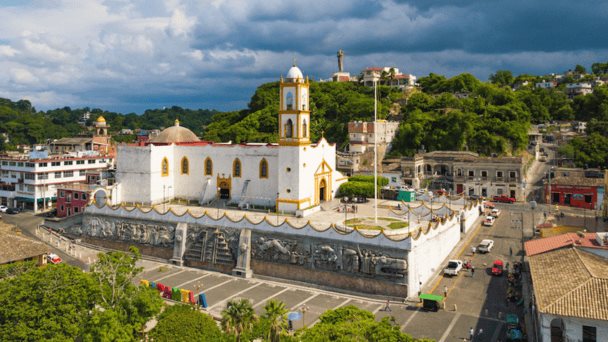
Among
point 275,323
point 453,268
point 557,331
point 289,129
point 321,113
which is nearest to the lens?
point 275,323

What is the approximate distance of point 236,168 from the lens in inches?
1639

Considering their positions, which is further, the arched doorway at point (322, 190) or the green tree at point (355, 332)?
the arched doorway at point (322, 190)

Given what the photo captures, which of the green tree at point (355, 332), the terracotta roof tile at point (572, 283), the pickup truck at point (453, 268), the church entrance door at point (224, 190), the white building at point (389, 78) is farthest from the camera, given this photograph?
the white building at point (389, 78)

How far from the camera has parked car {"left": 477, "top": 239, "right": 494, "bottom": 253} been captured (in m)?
34.2

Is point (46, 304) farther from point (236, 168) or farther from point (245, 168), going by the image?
point (236, 168)

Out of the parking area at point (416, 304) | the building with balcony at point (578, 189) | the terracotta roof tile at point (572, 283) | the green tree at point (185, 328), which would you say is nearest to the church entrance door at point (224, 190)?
the parking area at point (416, 304)

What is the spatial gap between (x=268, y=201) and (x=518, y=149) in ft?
131

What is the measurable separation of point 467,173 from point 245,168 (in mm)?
27927

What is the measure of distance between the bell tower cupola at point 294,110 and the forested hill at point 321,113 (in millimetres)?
29322

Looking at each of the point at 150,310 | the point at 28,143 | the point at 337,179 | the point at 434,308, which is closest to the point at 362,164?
the point at 337,179

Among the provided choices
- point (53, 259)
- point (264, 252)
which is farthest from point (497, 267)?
point (53, 259)

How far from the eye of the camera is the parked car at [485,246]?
112 ft

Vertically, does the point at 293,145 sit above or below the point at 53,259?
above

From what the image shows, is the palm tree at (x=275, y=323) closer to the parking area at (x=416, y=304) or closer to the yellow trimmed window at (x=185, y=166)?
the parking area at (x=416, y=304)
